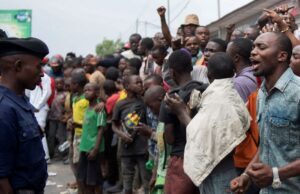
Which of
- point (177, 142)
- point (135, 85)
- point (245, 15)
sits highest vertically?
point (245, 15)

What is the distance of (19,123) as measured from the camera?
10.9 ft

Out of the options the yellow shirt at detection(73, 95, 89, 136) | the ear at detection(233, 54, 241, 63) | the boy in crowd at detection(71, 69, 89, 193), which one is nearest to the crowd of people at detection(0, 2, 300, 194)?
the ear at detection(233, 54, 241, 63)

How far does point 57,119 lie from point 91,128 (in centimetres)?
427

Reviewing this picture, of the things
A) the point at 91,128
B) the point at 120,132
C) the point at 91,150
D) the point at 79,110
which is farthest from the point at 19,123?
the point at 79,110

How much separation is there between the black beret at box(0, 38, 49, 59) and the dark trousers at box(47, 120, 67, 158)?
27.1 feet

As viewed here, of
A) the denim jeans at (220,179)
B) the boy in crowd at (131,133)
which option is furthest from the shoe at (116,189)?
the denim jeans at (220,179)

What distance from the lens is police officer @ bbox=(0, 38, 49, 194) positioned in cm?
325

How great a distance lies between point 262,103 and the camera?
3.52m

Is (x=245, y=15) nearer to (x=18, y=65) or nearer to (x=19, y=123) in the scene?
(x=18, y=65)

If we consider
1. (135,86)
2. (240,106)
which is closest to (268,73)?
(240,106)

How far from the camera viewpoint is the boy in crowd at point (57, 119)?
11.5 meters

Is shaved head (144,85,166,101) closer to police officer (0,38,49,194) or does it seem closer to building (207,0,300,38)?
police officer (0,38,49,194)

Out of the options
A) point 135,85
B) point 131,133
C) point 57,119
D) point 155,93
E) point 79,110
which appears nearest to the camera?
point 155,93

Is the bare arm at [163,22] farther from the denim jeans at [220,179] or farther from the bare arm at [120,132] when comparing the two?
the denim jeans at [220,179]
